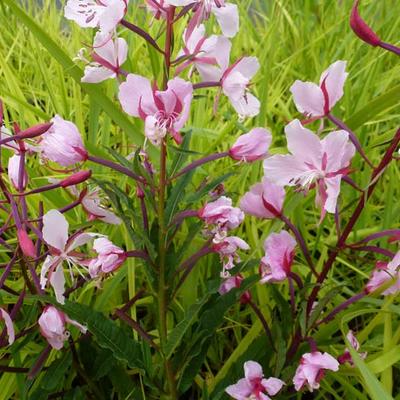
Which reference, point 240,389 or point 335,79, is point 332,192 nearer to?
point 335,79

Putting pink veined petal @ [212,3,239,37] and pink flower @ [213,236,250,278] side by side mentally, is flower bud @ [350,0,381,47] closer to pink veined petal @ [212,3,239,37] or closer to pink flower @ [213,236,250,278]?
pink veined petal @ [212,3,239,37]

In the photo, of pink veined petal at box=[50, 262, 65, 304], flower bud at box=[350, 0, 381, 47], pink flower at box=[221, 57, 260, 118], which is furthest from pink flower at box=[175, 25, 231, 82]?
pink veined petal at box=[50, 262, 65, 304]

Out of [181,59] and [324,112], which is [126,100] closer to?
[181,59]

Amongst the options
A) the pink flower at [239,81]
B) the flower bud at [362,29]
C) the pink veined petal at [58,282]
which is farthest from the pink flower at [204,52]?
the pink veined petal at [58,282]

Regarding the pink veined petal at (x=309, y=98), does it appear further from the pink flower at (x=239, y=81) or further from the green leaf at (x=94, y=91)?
the green leaf at (x=94, y=91)

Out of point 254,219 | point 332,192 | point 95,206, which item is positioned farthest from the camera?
point 254,219

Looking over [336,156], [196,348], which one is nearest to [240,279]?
[196,348]

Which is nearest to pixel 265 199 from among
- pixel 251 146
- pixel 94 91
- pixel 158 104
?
pixel 251 146
